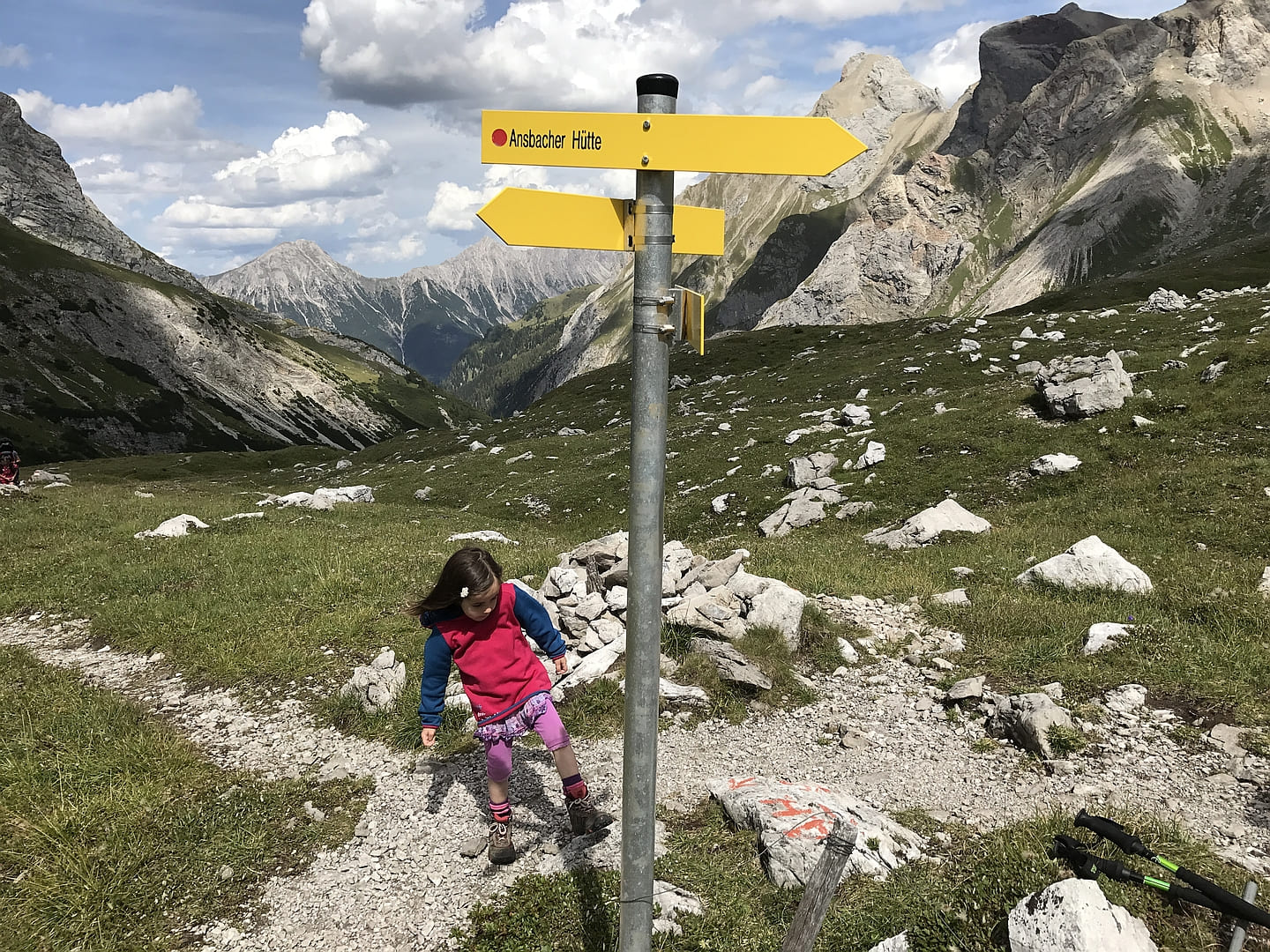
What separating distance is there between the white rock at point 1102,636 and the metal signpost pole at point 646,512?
10.2 metres

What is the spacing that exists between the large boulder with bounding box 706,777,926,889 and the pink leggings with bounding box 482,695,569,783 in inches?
91.9

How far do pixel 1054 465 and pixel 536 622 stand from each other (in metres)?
21.6

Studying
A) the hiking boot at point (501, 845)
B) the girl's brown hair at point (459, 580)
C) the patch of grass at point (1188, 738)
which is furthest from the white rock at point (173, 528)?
the patch of grass at point (1188, 738)

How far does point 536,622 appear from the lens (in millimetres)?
7742

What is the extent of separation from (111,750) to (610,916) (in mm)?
7049

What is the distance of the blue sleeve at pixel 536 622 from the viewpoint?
7.67 meters

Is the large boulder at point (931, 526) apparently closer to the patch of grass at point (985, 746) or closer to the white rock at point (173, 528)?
the patch of grass at point (985, 746)

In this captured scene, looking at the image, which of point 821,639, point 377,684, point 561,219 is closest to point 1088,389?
point 821,639

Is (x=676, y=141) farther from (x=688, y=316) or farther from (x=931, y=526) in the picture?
(x=931, y=526)

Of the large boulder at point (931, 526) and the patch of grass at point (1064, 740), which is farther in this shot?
the large boulder at point (931, 526)

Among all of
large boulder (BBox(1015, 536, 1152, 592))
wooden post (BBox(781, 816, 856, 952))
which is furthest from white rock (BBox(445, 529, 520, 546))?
wooden post (BBox(781, 816, 856, 952))

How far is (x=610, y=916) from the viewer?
6453mm

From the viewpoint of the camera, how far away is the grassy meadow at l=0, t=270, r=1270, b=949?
7555 mm

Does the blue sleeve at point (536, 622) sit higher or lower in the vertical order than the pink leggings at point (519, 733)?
higher
